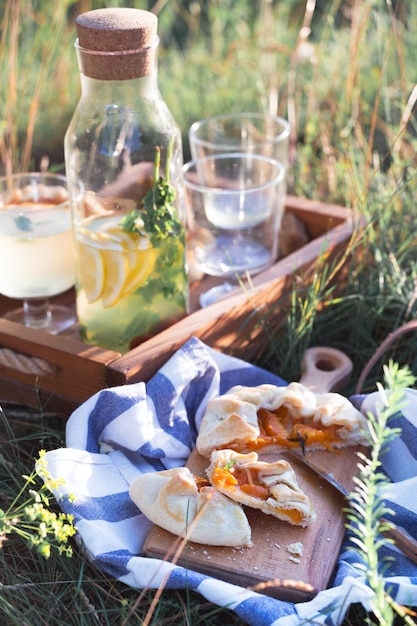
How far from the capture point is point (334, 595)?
1253 mm

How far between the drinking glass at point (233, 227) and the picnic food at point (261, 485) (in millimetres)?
601

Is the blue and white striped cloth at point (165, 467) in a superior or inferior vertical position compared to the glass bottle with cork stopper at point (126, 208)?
inferior

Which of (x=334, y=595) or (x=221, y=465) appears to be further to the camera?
(x=221, y=465)

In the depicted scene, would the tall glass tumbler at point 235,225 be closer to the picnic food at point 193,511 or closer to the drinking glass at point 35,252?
the drinking glass at point 35,252

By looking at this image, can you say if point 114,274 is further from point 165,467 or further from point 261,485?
point 261,485

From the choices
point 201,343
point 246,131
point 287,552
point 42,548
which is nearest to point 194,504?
point 287,552

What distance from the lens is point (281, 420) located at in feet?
5.28

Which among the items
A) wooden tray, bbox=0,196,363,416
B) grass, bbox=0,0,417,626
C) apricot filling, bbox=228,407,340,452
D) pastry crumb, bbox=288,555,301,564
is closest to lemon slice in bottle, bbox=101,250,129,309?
wooden tray, bbox=0,196,363,416

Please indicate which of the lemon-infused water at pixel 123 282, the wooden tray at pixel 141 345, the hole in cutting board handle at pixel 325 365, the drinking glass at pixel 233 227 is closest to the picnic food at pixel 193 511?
the wooden tray at pixel 141 345

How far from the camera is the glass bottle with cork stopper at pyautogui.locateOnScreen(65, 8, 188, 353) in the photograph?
67.2 inches

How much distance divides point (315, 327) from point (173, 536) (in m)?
0.83

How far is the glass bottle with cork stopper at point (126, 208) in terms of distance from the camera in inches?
67.2

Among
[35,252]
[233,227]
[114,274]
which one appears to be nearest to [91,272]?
[114,274]

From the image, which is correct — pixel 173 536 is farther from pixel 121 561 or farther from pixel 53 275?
pixel 53 275
